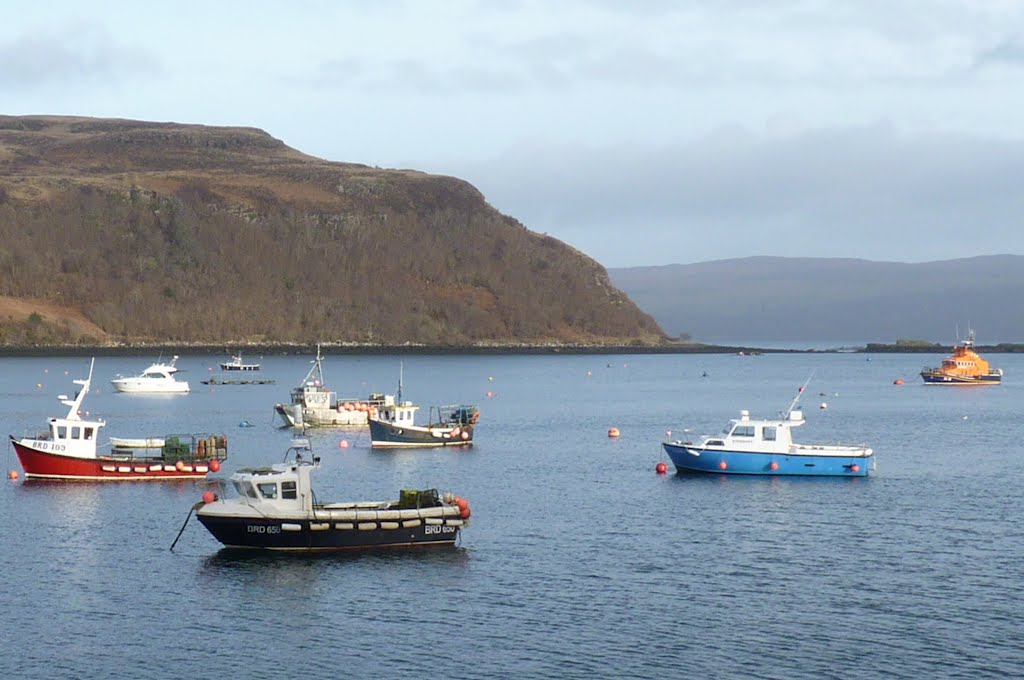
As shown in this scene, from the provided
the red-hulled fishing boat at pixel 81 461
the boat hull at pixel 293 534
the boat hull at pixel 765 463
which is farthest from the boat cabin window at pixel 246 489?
the boat hull at pixel 765 463

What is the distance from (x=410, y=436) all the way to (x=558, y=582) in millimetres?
42361

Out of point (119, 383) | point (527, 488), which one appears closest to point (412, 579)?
point (527, 488)

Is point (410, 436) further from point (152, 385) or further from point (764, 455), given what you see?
point (152, 385)

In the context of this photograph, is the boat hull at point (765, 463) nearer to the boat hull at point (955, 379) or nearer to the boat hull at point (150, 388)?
the boat hull at point (150, 388)

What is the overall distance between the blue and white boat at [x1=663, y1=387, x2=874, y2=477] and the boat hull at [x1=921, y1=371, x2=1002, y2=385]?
117m

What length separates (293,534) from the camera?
1992 inches

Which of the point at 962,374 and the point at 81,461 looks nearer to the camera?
the point at 81,461

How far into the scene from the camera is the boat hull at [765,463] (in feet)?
239

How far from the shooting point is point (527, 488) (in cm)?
7125

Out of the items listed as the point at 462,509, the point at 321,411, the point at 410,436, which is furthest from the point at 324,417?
the point at 462,509

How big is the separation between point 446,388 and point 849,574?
400ft

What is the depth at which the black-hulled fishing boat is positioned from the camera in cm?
5050

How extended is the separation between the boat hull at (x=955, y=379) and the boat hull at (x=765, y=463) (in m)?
118

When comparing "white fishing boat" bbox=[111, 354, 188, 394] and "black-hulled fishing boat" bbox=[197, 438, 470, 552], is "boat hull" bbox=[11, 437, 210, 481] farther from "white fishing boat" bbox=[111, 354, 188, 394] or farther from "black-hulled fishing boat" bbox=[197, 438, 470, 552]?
"white fishing boat" bbox=[111, 354, 188, 394]
